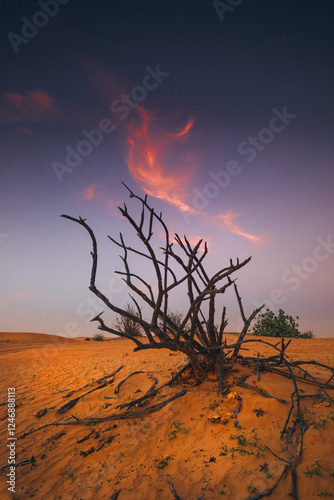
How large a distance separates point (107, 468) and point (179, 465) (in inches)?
34.3

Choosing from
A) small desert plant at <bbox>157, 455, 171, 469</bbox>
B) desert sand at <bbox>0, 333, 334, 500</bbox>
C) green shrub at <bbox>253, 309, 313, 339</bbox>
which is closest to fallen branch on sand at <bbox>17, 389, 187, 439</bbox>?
desert sand at <bbox>0, 333, 334, 500</bbox>

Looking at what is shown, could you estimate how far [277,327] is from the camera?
16.1 meters

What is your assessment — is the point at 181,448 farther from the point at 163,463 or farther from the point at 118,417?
the point at 118,417

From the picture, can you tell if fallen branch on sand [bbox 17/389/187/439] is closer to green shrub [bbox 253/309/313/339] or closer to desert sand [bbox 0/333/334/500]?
desert sand [bbox 0/333/334/500]

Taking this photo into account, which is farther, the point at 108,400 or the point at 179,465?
the point at 108,400

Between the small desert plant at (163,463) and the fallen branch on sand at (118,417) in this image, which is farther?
the fallen branch on sand at (118,417)

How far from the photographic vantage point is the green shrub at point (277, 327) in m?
15.9

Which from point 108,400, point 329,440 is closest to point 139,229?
point 329,440

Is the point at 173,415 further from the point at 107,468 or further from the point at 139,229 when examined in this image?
the point at 139,229

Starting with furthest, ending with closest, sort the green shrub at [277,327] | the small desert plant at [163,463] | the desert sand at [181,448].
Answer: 1. the green shrub at [277,327]
2. the small desert plant at [163,463]
3. the desert sand at [181,448]

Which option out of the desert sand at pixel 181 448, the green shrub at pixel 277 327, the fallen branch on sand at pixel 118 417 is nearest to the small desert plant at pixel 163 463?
the desert sand at pixel 181 448

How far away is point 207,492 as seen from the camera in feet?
7.33

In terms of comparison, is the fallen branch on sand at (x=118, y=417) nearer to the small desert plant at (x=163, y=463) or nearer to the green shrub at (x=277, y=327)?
the small desert plant at (x=163, y=463)

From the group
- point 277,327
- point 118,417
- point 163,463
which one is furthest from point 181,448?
point 277,327
